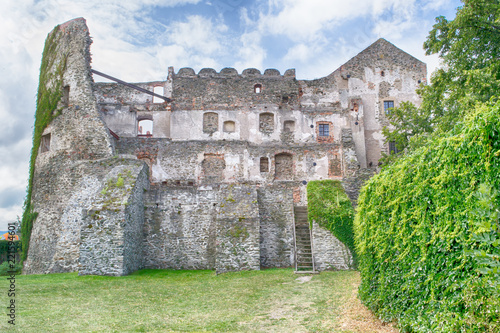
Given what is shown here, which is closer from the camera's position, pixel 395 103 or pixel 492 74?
pixel 492 74

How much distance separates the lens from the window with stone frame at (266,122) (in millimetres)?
31047

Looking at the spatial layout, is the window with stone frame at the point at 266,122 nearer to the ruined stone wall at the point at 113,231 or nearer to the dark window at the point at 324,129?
the dark window at the point at 324,129

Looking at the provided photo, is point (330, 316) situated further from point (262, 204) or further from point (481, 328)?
point (262, 204)

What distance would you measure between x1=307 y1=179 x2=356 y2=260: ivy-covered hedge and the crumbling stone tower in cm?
36

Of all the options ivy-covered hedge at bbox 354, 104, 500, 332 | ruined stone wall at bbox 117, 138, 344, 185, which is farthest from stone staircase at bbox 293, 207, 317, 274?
ivy-covered hedge at bbox 354, 104, 500, 332

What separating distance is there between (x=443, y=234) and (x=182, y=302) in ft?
25.3

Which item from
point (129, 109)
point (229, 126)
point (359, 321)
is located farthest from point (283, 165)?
point (359, 321)

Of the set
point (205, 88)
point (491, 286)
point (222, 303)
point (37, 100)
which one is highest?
point (205, 88)

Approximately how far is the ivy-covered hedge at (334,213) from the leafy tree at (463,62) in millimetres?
3559

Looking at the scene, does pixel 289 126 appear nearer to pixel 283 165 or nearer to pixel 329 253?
pixel 283 165

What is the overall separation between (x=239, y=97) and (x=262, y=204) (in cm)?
1358

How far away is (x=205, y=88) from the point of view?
31.4m

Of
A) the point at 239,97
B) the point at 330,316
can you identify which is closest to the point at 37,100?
the point at 239,97

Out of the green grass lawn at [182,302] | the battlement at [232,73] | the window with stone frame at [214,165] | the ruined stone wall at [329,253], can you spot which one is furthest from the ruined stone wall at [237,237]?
the battlement at [232,73]
